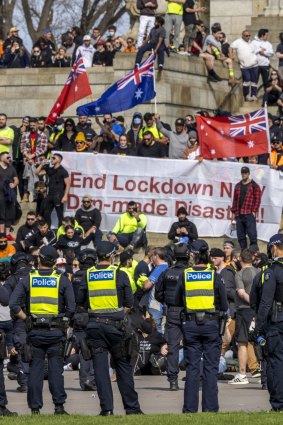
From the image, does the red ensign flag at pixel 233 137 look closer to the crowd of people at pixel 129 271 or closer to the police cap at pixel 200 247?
the crowd of people at pixel 129 271

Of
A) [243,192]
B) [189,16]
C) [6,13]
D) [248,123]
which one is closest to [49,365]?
[243,192]

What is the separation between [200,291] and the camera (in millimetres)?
16906

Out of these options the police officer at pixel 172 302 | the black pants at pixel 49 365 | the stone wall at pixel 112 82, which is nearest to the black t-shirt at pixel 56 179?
the stone wall at pixel 112 82

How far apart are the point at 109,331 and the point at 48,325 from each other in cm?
64

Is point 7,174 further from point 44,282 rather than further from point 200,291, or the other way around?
point 200,291

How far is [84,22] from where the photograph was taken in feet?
189

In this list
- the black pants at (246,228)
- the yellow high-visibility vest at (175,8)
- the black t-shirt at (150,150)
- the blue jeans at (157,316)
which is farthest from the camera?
the yellow high-visibility vest at (175,8)

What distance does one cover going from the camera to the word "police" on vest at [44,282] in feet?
56.1

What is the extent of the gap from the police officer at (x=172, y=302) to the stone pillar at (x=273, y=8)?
1913 cm

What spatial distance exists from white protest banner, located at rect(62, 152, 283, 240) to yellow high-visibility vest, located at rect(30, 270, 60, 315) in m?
11.9

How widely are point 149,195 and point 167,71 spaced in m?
4.01

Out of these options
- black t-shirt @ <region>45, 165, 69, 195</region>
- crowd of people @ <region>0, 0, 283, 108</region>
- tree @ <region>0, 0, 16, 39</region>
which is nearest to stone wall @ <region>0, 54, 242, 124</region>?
crowd of people @ <region>0, 0, 283, 108</region>

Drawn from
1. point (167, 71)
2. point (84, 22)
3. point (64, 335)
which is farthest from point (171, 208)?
point (84, 22)

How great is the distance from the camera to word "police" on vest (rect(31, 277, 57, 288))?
56.1 ft
